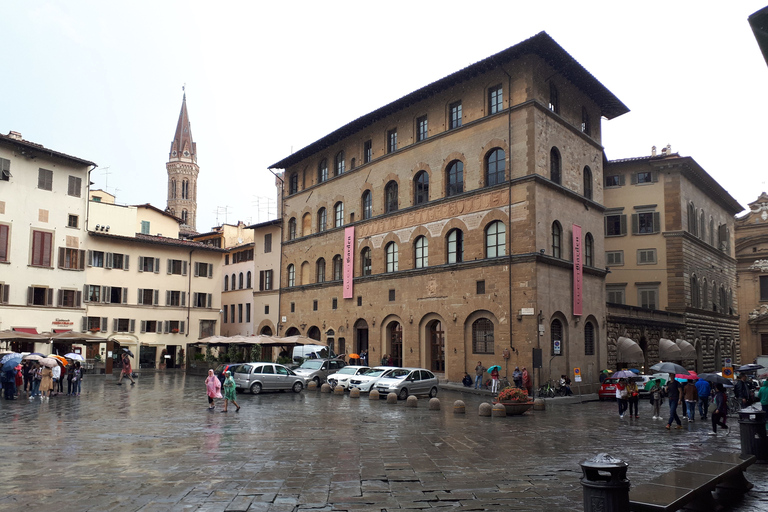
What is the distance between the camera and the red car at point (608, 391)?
3022 centimetres

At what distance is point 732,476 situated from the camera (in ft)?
32.1

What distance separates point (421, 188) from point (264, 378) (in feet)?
49.4

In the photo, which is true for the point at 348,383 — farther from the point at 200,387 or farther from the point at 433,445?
the point at 433,445

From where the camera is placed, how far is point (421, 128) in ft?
125

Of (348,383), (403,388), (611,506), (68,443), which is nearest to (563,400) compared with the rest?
(403,388)

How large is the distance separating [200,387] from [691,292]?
116 ft

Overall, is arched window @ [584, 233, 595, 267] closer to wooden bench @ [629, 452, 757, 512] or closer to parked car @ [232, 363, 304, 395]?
parked car @ [232, 363, 304, 395]

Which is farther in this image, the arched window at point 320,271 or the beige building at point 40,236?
the arched window at point 320,271

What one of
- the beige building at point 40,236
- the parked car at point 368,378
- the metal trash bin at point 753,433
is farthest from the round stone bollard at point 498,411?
the beige building at point 40,236

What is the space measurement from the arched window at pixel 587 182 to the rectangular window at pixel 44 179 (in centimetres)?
3555

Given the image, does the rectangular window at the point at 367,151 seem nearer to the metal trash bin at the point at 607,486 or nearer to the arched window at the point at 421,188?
the arched window at the point at 421,188

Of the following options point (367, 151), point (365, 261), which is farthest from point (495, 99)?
point (365, 261)

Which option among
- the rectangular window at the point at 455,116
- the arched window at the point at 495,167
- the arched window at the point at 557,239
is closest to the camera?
the arched window at the point at 557,239

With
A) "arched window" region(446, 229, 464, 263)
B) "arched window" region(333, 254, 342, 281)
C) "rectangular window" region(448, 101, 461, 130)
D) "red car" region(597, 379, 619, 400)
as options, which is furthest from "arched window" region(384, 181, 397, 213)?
"red car" region(597, 379, 619, 400)
